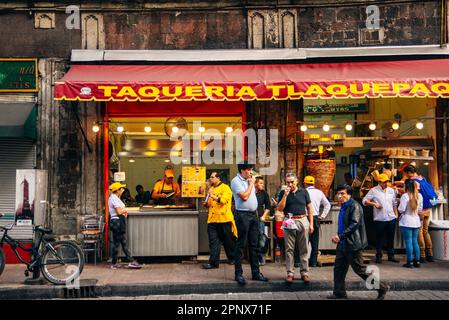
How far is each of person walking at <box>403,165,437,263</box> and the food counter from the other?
14.8ft

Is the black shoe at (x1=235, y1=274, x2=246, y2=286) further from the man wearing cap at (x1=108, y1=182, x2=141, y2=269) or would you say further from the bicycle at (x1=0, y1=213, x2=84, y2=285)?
the bicycle at (x1=0, y1=213, x2=84, y2=285)

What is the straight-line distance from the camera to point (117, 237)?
35.9 ft

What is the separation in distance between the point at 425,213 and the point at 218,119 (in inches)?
189

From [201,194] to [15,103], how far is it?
451 cm

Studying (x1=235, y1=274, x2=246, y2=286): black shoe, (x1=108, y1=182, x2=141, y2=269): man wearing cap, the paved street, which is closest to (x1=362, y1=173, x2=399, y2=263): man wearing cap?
the paved street

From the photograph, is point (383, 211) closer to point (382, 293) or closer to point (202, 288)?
point (382, 293)

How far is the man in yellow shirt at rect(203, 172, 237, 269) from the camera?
34.2 feet

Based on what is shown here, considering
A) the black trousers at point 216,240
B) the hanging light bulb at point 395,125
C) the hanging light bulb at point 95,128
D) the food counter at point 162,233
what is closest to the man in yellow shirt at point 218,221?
the black trousers at point 216,240

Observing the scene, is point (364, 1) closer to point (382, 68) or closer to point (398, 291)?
point (382, 68)

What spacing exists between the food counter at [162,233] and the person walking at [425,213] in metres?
4.51

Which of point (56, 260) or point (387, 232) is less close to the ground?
point (387, 232)

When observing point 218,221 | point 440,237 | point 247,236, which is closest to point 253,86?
point 218,221

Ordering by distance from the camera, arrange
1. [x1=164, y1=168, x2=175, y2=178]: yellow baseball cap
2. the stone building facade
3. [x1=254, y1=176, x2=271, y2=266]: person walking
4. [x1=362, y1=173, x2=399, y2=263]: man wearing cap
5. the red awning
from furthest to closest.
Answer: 1. [x1=164, y1=168, x2=175, y2=178]: yellow baseball cap
2. the stone building facade
3. [x1=362, y1=173, x2=399, y2=263]: man wearing cap
4. [x1=254, y1=176, x2=271, y2=266]: person walking
5. the red awning

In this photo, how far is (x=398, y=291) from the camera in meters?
9.18
